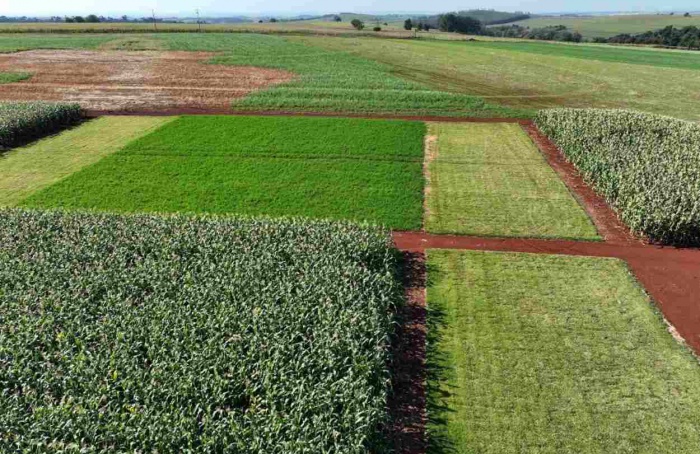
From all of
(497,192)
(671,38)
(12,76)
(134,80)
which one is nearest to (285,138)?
(497,192)

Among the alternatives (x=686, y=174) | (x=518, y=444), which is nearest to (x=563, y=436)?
(x=518, y=444)

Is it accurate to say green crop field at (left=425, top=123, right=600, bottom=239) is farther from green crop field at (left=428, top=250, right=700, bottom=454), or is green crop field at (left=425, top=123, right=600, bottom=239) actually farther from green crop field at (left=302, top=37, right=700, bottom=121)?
green crop field at (left=302, top=37, right=700, bottom=121)

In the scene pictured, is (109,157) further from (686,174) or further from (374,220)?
(686,174)

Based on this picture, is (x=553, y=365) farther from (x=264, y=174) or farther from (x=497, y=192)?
(x=264, y=174)

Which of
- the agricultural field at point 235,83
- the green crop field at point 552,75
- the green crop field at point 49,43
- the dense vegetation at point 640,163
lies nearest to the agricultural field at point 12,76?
the agricultural field at point 235,83

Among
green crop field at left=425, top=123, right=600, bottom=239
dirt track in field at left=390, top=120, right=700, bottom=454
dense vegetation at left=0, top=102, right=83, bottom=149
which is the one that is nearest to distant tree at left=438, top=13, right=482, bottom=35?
A: green crop field at left=425, top=123, right=600, bottom=239

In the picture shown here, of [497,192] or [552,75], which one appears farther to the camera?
[552,75]
